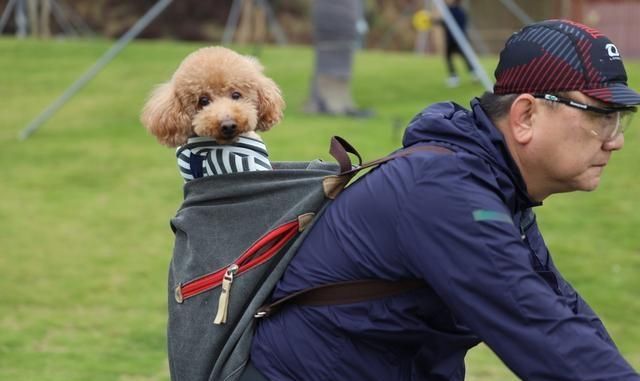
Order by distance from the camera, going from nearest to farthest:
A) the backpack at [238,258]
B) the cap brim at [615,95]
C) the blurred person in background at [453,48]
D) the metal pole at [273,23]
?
the cap brim at [615,95] → the backpack at [238,258] → the blurred person in background at [453,48] → the metal pole at [273,23]

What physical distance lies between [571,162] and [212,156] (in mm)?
1371

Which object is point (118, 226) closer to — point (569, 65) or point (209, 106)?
point (209, 106)

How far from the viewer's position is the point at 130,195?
32.9 feet

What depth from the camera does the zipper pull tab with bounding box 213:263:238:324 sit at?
262 centimetres

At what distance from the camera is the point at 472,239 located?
2258 mm

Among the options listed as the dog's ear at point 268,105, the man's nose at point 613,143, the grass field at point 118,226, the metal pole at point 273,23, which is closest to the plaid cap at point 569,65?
the man's nose at point 613,143

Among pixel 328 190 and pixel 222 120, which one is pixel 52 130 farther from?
pixel 328 190

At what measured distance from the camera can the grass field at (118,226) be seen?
21.6ft

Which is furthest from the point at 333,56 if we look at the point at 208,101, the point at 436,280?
the point at 436,280

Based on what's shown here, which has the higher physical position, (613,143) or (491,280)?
(613,143)

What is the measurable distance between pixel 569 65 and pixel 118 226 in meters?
7.19

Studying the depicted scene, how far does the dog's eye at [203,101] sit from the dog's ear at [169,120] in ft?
0.23

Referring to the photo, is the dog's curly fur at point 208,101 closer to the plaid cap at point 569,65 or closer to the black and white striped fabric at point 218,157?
the black and white striped fabric at point 218,157

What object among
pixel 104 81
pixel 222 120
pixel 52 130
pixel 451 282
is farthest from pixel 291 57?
pixel 451 282
